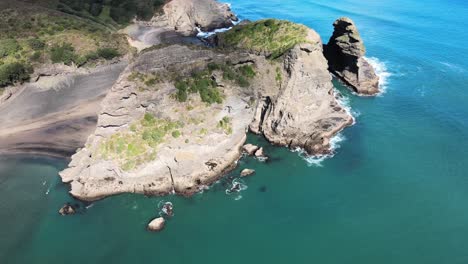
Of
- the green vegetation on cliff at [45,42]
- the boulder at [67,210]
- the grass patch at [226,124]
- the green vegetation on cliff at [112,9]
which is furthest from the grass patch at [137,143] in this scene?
the green vegetation on cliff at [112,9]

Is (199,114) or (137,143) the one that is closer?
(137,143)

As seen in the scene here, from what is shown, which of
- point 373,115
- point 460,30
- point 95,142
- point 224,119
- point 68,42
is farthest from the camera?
point 460,30

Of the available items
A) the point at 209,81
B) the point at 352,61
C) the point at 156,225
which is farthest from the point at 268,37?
the point at 156,225

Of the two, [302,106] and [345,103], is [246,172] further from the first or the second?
[345,103]

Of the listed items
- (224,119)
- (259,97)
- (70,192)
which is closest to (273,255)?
(224,119)

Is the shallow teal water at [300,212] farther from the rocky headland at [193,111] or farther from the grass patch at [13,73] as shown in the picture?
the grass patch at [13,73]

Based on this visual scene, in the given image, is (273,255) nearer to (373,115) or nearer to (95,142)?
(95,142)
